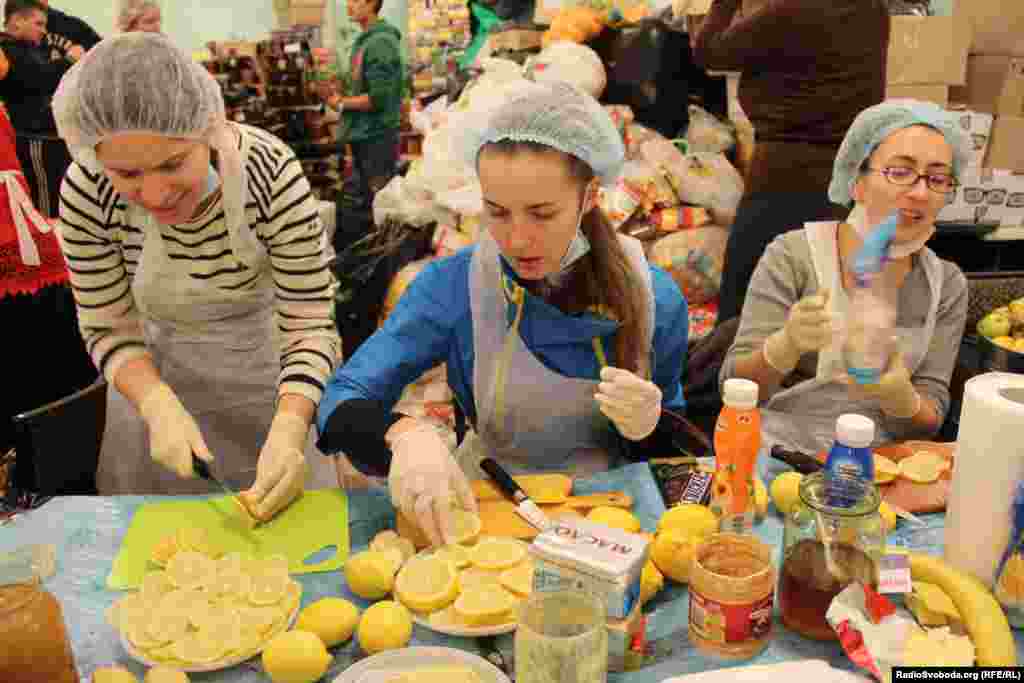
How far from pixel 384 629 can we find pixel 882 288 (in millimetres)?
1498

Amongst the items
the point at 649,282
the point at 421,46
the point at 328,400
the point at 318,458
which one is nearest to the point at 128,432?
the point at 318,458

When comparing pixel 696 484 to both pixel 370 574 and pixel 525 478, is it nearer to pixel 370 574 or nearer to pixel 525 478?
pixel 525 478

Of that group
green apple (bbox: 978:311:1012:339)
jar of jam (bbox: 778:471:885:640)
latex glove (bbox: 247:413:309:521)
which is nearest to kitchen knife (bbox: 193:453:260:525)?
latex glove (bbox: 247:413:309:521)

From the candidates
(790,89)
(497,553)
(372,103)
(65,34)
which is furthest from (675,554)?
(372,103)

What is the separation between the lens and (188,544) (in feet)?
4.82

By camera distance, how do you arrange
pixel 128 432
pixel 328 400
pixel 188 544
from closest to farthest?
pixel 188 544 → pixel 328 400 → pixel 128 432

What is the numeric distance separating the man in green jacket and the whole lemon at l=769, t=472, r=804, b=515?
16.6 feet

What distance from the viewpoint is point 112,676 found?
3.72ft

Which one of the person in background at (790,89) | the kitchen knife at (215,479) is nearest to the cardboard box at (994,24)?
the person in background at (790,89)

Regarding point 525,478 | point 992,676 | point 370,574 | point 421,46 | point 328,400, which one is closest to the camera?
point 992,676

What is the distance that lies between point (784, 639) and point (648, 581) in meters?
0.21

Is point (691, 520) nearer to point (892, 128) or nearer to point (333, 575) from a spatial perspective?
point (333, 575)

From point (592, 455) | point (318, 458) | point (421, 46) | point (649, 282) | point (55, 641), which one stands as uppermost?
point (421, 46)

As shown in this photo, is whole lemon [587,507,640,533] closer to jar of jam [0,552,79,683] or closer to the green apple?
jar of jam [0,552,79,683]
